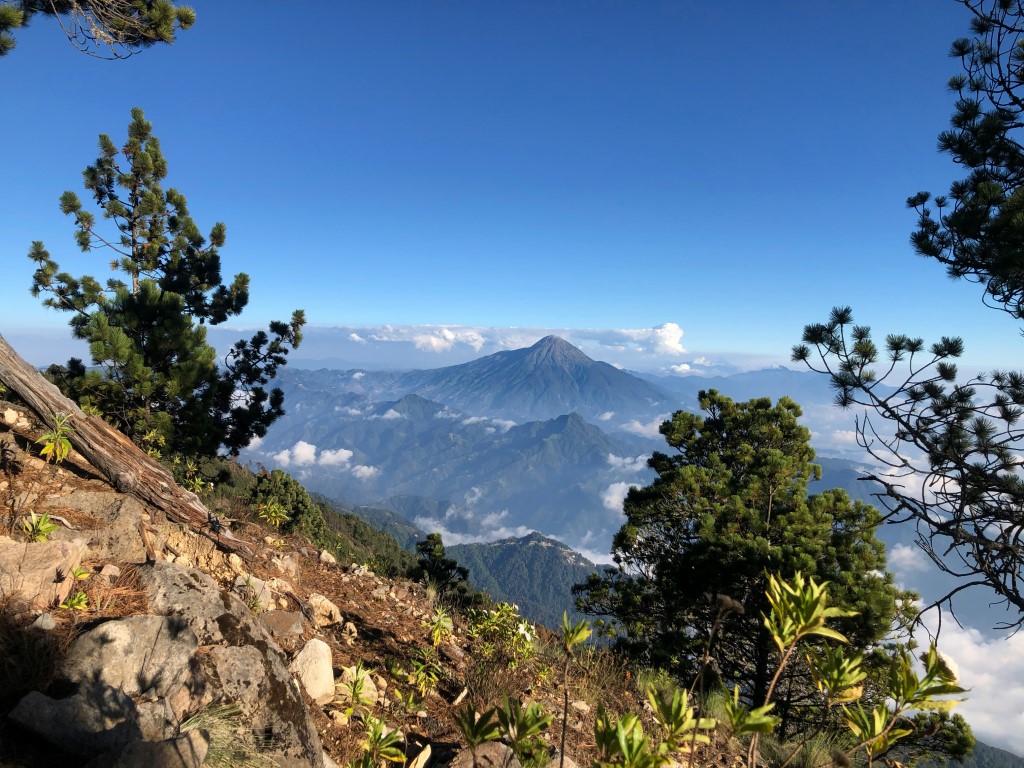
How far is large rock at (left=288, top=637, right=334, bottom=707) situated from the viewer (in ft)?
13.5

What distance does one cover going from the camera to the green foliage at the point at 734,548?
30.5ft

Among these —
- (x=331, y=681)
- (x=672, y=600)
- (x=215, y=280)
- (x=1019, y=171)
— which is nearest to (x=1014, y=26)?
(x=1019, y=171)

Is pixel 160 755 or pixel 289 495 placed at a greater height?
pixel 160 755

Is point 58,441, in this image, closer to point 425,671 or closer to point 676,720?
point 425,671

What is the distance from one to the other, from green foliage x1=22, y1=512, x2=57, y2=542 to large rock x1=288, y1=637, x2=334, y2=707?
2442mm

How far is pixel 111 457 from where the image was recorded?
5781 mm

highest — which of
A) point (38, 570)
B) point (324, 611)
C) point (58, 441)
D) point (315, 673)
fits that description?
point (58, 441)

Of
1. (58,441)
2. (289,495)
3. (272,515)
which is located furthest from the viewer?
(289,495)

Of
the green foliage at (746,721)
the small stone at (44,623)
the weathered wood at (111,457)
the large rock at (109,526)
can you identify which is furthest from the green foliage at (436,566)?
the green foliage at (746,721)

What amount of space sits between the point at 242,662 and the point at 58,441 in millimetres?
3701

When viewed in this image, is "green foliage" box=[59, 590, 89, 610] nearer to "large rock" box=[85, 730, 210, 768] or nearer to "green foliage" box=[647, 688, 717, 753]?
"large rock" box=[85, 730, 210, 768]

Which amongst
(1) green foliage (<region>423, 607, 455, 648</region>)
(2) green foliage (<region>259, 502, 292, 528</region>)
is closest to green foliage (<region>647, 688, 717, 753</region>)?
(1) green foliage (<region>423, 607, 455, 648</region>)

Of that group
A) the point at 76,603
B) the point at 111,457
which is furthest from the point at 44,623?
the point at 111,457

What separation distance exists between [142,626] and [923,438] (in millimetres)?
7850
